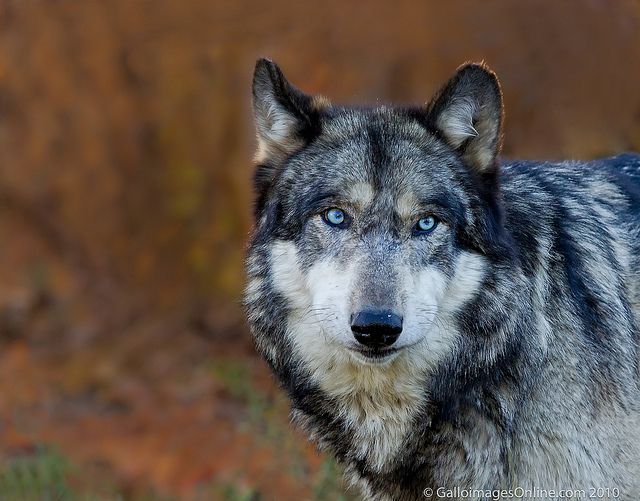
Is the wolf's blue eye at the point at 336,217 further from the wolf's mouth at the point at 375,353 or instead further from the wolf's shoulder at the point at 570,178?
the wolf's shoulder at the point at 570,178

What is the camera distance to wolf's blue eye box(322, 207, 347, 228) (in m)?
4.43

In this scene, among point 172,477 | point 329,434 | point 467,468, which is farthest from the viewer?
point 172,477

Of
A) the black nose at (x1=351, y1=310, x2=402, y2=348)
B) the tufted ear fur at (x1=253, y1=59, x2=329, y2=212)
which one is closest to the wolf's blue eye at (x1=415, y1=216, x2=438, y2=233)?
the black nose at (x1=351, y1=310, x2=402, y2=348)

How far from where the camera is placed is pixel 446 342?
4.43 meters

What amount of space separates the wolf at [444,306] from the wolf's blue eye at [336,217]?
10 millimetres

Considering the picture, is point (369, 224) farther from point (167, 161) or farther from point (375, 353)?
point (167, 161)

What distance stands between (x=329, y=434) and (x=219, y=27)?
6.10m

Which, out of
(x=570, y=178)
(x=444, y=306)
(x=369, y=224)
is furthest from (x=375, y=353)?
(x=570, y=178)

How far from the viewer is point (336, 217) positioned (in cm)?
444

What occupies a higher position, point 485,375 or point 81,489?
point 485,375

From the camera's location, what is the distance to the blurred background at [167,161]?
8.88 metres

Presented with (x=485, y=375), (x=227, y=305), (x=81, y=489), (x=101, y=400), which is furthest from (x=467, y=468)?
(x=101, y=400)

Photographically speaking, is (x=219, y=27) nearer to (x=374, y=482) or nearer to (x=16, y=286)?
(x=16, y=286)

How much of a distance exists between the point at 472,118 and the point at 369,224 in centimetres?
78
